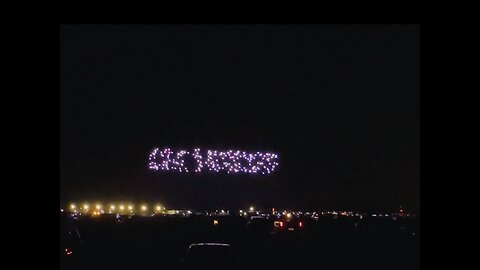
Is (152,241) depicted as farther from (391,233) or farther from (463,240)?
(463,240)

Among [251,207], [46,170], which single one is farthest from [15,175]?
[251,207]

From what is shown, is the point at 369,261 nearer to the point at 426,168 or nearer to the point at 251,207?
the point at 426,168

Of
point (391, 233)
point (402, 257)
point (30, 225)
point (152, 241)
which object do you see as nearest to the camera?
point (30, 225)

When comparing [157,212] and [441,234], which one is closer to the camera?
[441,234]

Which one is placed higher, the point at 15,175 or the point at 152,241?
the point at 15,175

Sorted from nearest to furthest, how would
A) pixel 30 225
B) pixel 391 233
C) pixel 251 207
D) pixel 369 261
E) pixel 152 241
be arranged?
pixel 30 225, pixel 369 261, pixel 152 241, pixel 391 233, pixel 251 207

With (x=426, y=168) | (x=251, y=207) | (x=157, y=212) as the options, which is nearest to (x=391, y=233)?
(x=251, y=207)
